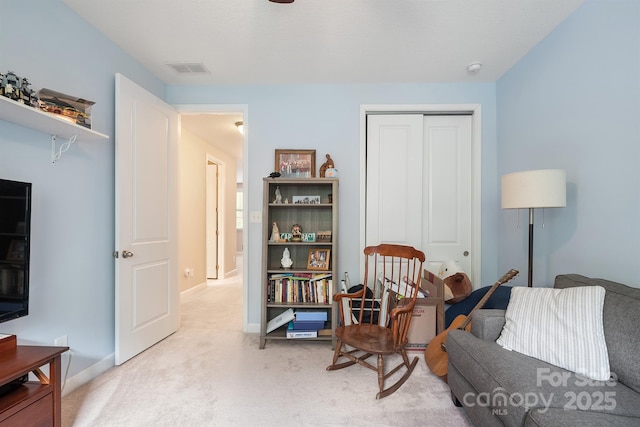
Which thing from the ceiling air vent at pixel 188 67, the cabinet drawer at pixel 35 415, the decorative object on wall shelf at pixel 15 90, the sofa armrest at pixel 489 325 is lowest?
the cabinet drawer at pixel 35 415

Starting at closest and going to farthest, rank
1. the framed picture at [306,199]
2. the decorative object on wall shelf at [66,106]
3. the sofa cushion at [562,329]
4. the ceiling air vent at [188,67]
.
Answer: the sofa cushion at [562,329]
the decorative object on wall shelf at [66,106]
the ceiling air vent at [188,67]
the framed picture at [306,199]

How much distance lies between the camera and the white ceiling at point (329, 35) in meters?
1.84

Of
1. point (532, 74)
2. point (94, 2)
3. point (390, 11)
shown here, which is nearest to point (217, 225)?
point (94, 2)

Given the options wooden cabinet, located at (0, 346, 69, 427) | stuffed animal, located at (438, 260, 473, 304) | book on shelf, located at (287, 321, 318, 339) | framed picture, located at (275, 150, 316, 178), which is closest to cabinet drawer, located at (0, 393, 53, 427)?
wooden cabinet, located at (0, 346, 69, 427)

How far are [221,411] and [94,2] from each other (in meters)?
2.70

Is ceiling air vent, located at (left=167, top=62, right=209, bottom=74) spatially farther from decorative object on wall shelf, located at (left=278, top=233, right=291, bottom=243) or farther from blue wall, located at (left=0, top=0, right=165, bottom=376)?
decorative object on wall shelf, located at (left=278, top=233, right=291, bottom=243)

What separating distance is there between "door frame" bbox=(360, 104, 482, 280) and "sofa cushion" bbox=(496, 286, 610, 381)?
1.36 metres

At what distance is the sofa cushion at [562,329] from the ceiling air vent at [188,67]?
9.95 ft

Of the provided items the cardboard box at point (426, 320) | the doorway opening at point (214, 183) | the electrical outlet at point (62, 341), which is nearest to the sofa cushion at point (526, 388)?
the cardboard box at point (426, 320)

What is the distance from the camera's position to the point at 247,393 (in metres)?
1.86

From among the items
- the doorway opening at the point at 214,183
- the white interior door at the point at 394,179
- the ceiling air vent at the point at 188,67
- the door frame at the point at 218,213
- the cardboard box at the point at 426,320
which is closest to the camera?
the cardboard box at the point at 426,320

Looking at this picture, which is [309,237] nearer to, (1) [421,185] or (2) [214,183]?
(1) [421,185]

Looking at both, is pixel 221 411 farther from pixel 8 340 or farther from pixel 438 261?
pixel 438 261

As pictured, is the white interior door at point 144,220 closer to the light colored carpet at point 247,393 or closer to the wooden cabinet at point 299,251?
the light colored carpet at point 247,393
